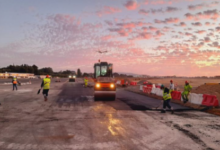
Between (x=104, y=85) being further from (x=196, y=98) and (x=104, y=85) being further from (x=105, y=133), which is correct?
(x=105, y=133)

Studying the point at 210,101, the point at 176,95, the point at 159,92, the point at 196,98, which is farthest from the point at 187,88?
the point at 159,92

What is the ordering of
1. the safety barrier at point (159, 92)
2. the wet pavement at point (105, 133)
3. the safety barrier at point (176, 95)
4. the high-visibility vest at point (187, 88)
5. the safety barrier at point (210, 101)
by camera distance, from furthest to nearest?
the safety barrier at point (159, 92), the safety barrier at point (176, 95), the high-visibility vest at point (187, 88), the safety barrier at point (210, 101), the wet pavement at point (105, 133)

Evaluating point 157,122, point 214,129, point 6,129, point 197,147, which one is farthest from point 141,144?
point 6,129

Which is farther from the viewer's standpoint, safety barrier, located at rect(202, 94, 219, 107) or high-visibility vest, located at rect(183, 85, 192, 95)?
high-visibility vest, located at rect(183, 85, 192, 95)

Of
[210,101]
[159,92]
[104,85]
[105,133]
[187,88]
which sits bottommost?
[105,133]

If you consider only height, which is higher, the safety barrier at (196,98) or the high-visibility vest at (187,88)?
the high-visibility vest at (187,88)

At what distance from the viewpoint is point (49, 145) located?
18.8 feet

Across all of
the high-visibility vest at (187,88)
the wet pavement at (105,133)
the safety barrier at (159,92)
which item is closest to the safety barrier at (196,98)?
the high-visibility vest at (187,88)

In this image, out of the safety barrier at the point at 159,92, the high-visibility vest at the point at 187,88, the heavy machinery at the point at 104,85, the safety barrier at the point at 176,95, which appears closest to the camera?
the high-visibility vest at the point at 187,88

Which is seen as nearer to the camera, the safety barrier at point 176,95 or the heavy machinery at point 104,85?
the heavy machinery at point 104,85

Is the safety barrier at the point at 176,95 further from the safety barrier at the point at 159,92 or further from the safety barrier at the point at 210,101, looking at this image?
the safety barrier at the point at 210,101

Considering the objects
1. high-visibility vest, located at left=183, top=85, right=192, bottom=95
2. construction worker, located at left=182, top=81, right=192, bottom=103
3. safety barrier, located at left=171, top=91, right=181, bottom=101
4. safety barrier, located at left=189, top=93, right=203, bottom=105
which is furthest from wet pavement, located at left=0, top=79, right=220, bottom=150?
safety barrier, located at left=171, top=91, right=181, bottom=101

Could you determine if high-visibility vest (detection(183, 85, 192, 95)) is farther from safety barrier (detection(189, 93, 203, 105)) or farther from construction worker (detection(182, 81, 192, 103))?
safety barrier (detection(189, 93, 203, 105))

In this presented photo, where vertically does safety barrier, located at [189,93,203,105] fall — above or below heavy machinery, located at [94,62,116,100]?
below
